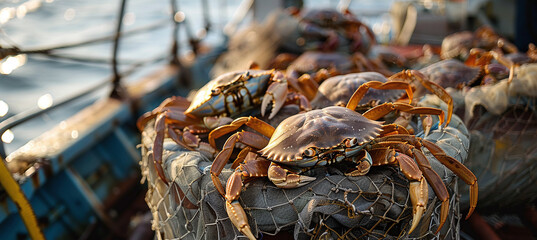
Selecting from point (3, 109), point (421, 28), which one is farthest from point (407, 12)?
point (3, 109)

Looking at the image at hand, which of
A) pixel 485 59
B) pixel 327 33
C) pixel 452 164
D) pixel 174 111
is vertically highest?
pixel 174 111

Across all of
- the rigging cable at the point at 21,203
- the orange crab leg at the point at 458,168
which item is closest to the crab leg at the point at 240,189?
the orange crab leg at the point at 458,168

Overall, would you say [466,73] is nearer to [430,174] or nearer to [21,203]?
[430,174]

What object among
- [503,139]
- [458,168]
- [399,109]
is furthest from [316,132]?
[503,139]

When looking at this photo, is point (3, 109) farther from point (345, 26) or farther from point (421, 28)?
point (421, 28)

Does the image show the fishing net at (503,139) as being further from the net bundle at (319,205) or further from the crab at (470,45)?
the crab at (470,45)

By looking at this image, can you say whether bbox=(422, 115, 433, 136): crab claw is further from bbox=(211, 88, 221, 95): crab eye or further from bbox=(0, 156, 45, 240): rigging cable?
bbox=(0, 156, 45, 240): rigging cable

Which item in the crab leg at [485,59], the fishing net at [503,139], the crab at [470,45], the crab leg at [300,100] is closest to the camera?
the crab leg at [300,100]
